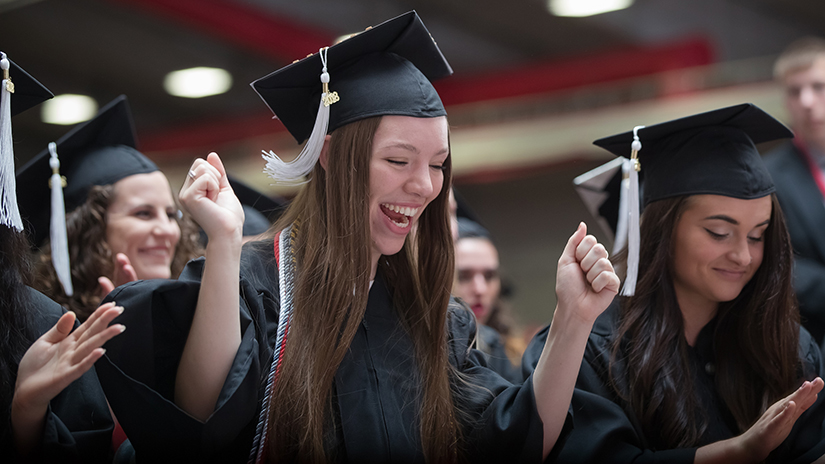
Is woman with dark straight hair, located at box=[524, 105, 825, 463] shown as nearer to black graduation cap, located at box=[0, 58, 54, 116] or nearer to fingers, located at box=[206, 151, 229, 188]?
fingers, located at box=[206, 151, 229, 188]

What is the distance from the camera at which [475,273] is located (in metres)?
3.48

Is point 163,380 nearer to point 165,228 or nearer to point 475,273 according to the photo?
point 165,228

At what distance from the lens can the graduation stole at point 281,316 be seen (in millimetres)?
1492

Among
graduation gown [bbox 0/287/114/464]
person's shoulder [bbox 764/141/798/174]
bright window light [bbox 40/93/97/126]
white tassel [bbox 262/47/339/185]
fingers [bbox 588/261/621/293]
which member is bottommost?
graduation gown [bbox 0/287/114/464]

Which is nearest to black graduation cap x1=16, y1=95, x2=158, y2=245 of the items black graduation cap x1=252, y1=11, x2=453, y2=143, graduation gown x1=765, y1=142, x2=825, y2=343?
black graduation cap x1=252, y1=11, x2=453, y2=143

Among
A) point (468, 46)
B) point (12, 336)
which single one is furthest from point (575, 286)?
point (468, 46)

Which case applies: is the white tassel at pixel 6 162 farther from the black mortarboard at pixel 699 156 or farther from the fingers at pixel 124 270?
the black mortarboard at pixel 699 156

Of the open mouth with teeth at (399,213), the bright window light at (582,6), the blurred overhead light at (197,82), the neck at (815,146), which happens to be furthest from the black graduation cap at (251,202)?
the blurred overhead light at (197,82)

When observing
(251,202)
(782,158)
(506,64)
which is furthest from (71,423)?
(506,64)

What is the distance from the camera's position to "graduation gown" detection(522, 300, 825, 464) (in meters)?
1.81

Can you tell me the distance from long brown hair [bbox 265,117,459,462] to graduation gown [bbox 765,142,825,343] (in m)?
1.42

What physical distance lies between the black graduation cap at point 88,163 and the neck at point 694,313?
1.81 m

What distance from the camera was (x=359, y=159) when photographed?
1584 mm

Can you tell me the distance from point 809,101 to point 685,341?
148 cm
